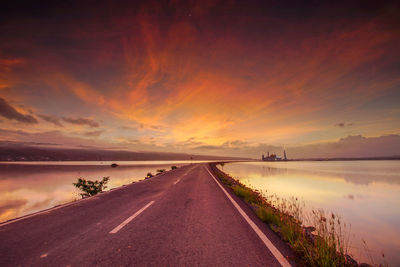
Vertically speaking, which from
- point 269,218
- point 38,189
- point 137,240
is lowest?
point 38,189

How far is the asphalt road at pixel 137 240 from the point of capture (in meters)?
3.18

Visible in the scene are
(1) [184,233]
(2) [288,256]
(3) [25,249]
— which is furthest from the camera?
(1) [184,233]

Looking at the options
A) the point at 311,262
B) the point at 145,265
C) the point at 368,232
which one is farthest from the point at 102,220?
the point at 368,232

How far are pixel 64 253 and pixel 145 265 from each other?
5.72 feet

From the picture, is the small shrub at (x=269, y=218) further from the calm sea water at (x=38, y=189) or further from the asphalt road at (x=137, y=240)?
the calm sea water at (x=38, y=189)

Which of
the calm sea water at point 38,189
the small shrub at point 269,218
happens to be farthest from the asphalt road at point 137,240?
the calm sea water at point 38,189

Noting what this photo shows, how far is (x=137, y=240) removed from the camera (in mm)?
4000

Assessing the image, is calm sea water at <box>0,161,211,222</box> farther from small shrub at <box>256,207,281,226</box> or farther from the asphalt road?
small shrub at <box>256,207,281,226</box>

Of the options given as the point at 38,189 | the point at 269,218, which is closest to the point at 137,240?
the point at 269,218

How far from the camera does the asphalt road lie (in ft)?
10.4

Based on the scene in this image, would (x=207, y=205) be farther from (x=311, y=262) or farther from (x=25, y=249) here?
(x=25, y=249)

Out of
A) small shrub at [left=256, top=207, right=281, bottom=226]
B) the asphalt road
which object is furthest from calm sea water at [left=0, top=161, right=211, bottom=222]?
small shrub at [left=256, top=207, right=281, bottom=226]

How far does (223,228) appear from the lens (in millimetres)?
4832

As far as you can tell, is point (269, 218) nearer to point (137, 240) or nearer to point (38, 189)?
point (137, 240)
